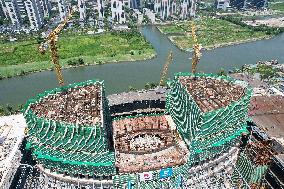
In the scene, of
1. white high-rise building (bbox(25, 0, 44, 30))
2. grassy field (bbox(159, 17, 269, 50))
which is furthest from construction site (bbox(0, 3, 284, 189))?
white high-rise building (bbox(25, 0, 44, 30))

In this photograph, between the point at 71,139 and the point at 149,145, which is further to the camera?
the point at 149,145

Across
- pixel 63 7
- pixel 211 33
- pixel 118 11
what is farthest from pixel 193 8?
pixel 63 7

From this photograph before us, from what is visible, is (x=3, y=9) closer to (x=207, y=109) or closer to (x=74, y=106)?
(x=74, y=106)

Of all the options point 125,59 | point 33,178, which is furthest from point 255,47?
point 33,178

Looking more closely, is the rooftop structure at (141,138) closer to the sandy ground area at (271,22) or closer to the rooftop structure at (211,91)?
the rooftop structure at (211,91)

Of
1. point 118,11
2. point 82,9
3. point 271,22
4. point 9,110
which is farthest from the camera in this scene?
point 271,22

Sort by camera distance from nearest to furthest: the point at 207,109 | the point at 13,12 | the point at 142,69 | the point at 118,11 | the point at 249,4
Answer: the point at 207,109, the point at 142,69, the point at 13,12, the point at 118,11, the point at 249,4

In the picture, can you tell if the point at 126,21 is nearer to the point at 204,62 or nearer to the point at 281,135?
the point at 204,62
